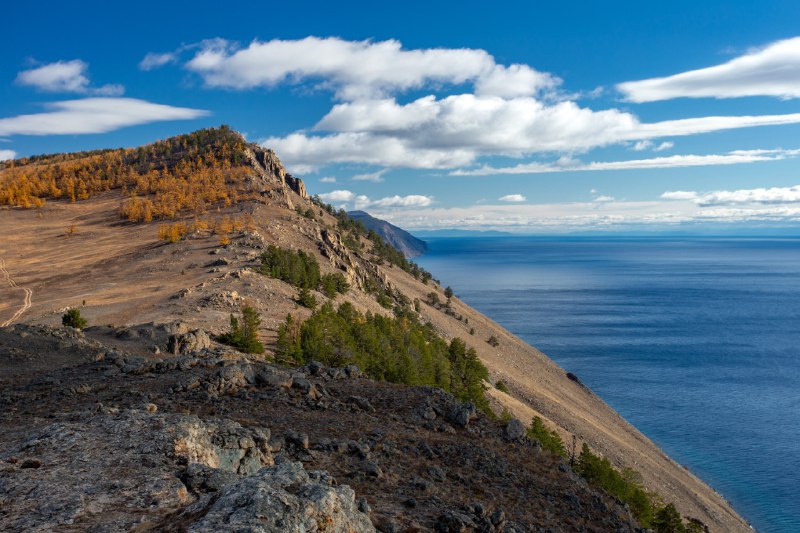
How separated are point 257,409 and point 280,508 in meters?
11.8

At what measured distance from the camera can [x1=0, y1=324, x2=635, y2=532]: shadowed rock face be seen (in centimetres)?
1061

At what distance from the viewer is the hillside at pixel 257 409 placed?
12289mm

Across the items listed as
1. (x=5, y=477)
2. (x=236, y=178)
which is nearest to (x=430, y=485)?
(x=5, y=477)

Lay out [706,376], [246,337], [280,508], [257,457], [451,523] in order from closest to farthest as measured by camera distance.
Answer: [280,508]
[451,523]
[257,457]
[246,337]
[706,376]

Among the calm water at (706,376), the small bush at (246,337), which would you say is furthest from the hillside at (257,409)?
the calm water at (706,376)

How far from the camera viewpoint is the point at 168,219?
123 metres

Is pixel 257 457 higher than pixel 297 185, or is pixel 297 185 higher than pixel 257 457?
pixel 297 185

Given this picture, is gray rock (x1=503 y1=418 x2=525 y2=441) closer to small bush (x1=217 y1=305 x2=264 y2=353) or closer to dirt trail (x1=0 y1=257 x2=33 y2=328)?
small bush (x1=217 y1=305 x2=264 y2=353)

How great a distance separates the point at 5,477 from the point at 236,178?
143008 mm

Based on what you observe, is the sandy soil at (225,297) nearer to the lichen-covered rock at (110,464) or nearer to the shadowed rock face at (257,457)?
the shadowed rock face at (257,457)

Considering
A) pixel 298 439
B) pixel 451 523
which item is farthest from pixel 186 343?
pixel 451 523

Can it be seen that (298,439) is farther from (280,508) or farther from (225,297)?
(225,297)

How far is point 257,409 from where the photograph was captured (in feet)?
68.4

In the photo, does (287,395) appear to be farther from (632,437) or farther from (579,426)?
(632,437)
